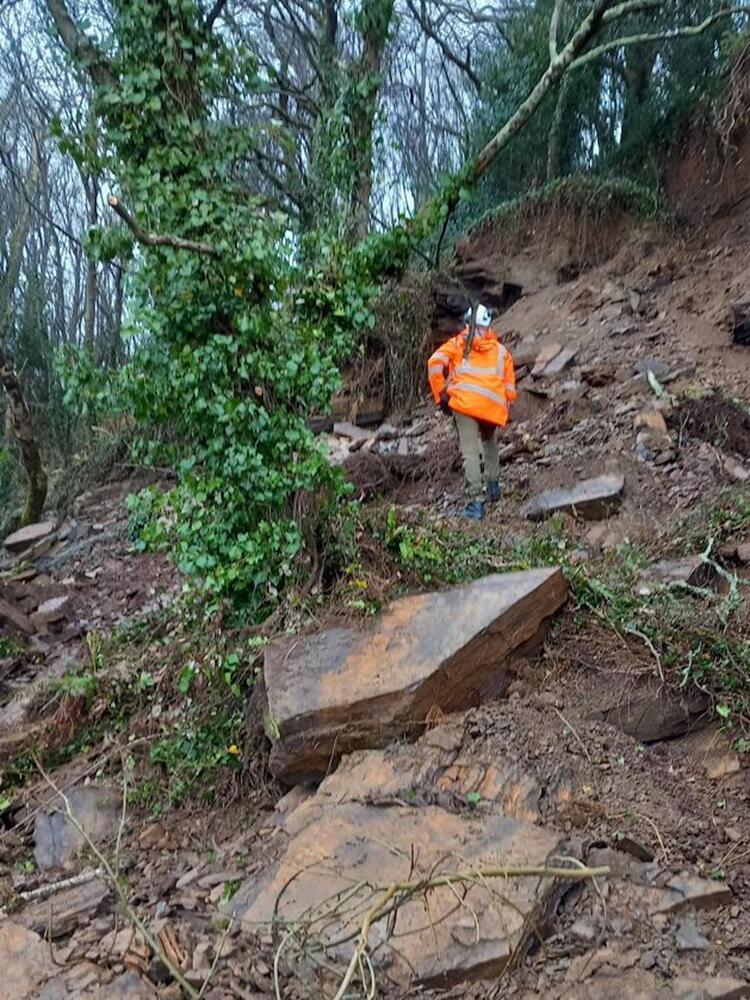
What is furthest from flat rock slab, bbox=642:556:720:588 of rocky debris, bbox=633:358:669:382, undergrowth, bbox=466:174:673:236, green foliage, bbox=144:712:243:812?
undergrowth, bbox=466:174:673:236

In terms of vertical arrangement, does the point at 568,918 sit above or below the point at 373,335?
below

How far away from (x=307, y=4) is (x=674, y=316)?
7155mm

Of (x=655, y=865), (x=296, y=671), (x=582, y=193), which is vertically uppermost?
(x=582, y=193)

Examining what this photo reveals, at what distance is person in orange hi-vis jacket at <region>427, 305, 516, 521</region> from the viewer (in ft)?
24.5

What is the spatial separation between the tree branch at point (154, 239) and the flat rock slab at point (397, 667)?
2.13 m

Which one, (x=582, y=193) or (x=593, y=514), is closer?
(x=593, y=514)

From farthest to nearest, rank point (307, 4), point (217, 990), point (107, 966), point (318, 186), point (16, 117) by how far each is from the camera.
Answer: point (16, 117), point (307, 4), point (318, 186), point (107, 966), point (217, 990)

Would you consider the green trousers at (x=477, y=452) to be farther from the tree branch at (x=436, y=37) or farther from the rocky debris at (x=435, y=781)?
the tree branch at (x=436, y=37)

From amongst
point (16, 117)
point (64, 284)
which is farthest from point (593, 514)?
point (64, 284)

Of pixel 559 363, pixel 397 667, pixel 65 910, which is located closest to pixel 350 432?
pixel 559 363

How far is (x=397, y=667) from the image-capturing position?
13.1 feet

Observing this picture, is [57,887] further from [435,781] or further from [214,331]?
[214,331]

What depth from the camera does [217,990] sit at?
108 inches

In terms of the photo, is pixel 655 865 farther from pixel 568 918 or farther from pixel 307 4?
pixel 307 4
